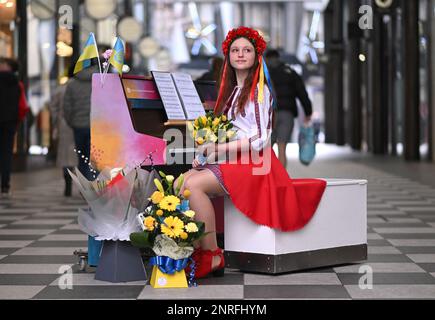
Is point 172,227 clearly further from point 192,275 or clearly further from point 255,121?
point 255,121

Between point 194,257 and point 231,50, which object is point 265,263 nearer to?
point 194,257

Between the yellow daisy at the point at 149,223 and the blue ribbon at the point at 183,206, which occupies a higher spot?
the blue ribbon at the point at 183,206

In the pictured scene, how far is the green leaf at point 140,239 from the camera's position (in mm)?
5008

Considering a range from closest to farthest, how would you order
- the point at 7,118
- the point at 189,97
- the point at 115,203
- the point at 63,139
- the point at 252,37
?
the point at 115,203 < the point at 252,37 < the point at 189,97 < the point at 7,118 < the point at 63,139

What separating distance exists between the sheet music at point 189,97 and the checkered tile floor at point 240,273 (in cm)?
112

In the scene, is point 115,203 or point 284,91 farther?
point 284,91

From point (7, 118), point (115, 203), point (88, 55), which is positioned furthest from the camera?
point (7, 118)

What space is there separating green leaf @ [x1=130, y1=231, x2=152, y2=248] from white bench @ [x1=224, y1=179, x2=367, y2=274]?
69 cm

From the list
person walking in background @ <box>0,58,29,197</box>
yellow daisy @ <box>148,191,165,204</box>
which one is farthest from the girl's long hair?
person walking in background @ <box>0,58,29,197</box>

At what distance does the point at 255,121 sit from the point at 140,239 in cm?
95

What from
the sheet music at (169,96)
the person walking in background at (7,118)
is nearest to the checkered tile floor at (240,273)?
the sheet music at (169,96)

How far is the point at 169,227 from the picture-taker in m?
4.96

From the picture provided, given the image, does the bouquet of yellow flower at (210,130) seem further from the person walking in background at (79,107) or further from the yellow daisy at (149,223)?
the person walking in background at (79,107)

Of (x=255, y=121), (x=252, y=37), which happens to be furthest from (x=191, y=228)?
(x=252, y=37)
